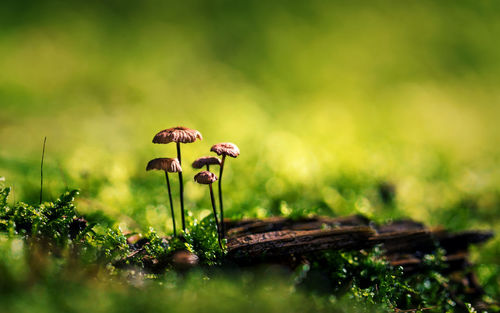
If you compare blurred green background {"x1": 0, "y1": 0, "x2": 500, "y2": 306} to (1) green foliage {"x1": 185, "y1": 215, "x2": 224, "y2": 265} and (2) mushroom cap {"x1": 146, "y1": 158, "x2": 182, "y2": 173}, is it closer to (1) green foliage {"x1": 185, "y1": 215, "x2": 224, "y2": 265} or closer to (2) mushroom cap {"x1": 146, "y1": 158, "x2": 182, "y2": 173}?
(1) green foliage {"x1": 185, "y1": 215, "x2": 224, "y2": 265}

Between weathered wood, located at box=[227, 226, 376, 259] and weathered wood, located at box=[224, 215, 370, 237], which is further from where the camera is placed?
weathered wood, located at box=[224, 215, 370, 237]

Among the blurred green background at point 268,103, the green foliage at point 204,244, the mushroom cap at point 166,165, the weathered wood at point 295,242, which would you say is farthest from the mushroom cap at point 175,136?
the blurred green background at point 268,103

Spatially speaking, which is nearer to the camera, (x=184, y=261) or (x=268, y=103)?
(x=184, y=261)

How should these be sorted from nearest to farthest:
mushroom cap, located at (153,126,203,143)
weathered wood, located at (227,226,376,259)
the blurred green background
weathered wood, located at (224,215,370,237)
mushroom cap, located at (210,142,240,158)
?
mushroom cap, located at (153,126,203,143)
mushroom cap, located at (210,142,240,158)
weathered wood, located at (227,226,376,259)
weathered wood, located at (224,215,370,237)
the blurred green background

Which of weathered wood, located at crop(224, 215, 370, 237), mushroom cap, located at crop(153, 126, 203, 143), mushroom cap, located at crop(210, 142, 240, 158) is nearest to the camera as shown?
mushroom cap, located at crop(153, 126, 203, 143)

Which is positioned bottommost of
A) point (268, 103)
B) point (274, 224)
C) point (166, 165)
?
point (274, 224)

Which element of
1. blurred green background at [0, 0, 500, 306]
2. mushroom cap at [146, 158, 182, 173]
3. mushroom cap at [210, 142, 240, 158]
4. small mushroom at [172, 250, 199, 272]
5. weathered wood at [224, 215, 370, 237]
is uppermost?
blurred green background at [0, 0, 500, 306]

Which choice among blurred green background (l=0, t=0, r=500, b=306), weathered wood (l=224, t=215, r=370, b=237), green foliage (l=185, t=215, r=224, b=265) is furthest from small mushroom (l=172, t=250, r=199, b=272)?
blurred green background (l=0, t=0, r=500, b=306)

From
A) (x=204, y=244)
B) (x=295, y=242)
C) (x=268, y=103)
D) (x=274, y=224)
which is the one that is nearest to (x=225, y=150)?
(x=204, y=244)

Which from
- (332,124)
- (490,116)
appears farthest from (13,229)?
(490,116)

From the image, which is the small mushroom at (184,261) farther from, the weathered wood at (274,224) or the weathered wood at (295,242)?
the weathered wood at (274,224)

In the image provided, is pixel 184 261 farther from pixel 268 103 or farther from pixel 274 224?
pixel 268 103
